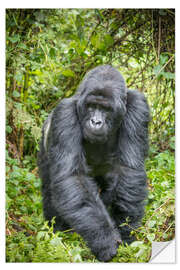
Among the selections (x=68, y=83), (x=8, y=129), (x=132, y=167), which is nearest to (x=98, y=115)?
(x=132, y=167)

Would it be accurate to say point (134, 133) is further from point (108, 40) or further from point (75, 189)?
point (108, 40)

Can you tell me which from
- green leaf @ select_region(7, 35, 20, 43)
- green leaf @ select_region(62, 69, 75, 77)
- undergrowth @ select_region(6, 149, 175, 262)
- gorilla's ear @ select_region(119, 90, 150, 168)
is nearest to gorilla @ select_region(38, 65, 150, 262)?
gorilla's ear @ select_region(119, 90, 150, 168)

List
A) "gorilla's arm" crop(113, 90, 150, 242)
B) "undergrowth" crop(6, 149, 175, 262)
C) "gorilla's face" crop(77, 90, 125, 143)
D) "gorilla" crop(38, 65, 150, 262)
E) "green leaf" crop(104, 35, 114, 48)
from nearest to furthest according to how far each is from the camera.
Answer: "undergrowth" crop(6, 149, 175, 262) → "gorilla" crop(38, 65, 150, 262) → "gorilla's face" crop(77, 90, 125, 143) → "gorilla's arm" crop(113, 90, 150, 242) → "green leaf" crop(104, 35, 114, 48)

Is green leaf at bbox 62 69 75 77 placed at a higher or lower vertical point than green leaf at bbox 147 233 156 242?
higher

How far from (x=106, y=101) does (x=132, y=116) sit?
0.34m

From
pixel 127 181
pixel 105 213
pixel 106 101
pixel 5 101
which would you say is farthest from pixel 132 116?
pixel 5 101

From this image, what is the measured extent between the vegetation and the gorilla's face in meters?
0.57

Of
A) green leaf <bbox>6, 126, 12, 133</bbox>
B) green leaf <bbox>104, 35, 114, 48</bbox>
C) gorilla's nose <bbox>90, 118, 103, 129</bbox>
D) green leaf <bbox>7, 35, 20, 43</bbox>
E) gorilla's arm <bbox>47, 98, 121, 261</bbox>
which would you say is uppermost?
green leaf <bbox>104, 35, 114, 48</bbox>

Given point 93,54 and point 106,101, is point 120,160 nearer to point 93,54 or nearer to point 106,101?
point 106,101

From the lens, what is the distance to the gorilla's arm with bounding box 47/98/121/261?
2965 mm

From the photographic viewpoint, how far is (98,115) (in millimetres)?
3166

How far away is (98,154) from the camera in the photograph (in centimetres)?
354

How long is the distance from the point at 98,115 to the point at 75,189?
594 mm

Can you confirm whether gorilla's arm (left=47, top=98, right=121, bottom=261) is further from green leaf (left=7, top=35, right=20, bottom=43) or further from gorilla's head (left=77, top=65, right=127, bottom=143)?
green leaf (left=7, top=35, right=20, bottom=43)
